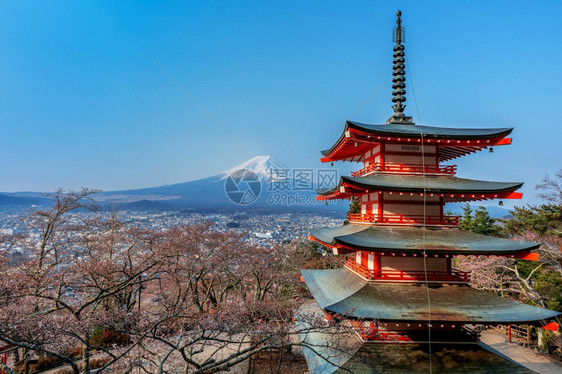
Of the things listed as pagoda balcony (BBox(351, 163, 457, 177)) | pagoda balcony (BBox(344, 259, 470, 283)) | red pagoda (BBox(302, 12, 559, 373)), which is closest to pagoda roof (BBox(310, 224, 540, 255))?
red pagoda (BBox(302, 12, 559, 373))

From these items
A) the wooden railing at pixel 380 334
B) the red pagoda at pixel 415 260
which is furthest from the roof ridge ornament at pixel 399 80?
the wooden railing at pixel 380 334

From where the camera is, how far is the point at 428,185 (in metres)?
9.89

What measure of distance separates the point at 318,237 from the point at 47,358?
16350 millimetres

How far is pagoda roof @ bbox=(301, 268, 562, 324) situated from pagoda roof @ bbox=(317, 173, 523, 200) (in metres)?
2.96

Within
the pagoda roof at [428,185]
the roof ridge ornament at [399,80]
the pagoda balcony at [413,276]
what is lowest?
the pagoda balcony at [413,276]

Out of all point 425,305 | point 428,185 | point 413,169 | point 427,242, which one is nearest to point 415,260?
point 427,242

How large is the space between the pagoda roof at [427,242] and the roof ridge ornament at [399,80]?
442cm

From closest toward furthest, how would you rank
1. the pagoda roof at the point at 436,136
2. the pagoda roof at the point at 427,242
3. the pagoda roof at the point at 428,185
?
the pagoda roof at the point at 427,242 → the pagoda roof at the point at 428,185 → the pagoda roof at the point at 436,136

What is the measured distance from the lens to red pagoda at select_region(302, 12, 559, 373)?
8497 millimetres

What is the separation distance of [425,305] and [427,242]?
70.8 inches

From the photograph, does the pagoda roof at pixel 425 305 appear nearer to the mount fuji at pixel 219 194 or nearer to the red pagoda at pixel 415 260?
the red pagoda at pixel 415 260

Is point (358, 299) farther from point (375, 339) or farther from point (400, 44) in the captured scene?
point (400, 44)

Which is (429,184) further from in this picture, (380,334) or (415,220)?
(380,334)

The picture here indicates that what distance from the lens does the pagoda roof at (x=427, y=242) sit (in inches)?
348
